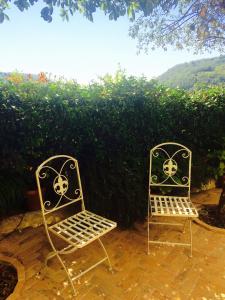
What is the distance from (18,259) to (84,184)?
1.18m

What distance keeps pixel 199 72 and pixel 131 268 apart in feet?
49.1

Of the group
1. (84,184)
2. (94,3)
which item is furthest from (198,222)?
(94,3)

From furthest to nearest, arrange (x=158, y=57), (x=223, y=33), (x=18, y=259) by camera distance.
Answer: (x=158, y=57) < (x=223, y=33) < (x=18, y=259)

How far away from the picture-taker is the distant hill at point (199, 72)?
40.2 ft

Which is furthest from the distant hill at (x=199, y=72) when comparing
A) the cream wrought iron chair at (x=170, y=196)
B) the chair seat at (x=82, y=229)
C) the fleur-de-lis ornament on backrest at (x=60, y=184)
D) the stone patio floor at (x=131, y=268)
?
the chair seat at (x=82, y=229)

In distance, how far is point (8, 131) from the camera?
2.43m

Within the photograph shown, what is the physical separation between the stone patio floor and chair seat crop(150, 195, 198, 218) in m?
0.51

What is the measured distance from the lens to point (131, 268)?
254 centimetres

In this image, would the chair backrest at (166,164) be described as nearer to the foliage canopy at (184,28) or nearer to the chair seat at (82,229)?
the chair seat at (82,229)

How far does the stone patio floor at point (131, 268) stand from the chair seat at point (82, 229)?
49 cm

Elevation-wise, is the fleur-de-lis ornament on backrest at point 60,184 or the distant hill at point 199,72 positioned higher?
the distant hill at point 199,72

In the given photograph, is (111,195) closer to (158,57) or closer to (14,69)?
(14,69)

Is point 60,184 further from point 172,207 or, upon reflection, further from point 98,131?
point 172,207

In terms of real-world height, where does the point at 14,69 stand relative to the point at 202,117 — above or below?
above
